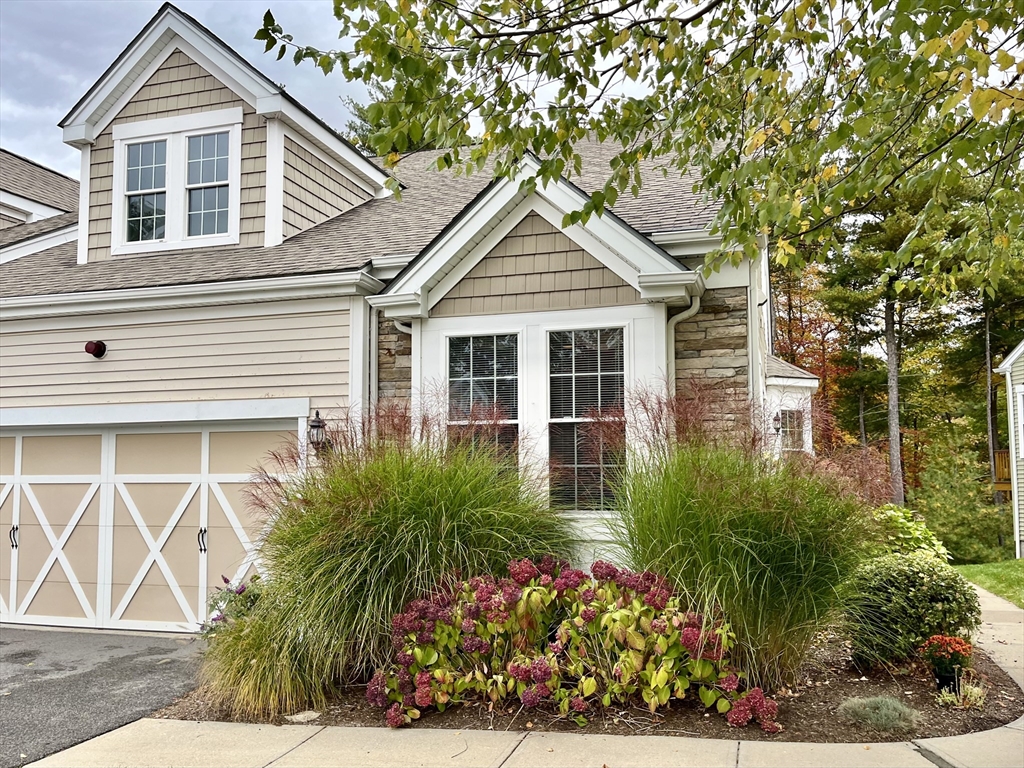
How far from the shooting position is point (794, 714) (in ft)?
17.0

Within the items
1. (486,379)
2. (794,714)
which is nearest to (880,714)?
(794,714)

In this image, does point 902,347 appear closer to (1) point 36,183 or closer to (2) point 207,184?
(2) point 207,184

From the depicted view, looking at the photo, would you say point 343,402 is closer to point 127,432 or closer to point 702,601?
point 127,432

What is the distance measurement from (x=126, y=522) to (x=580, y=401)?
544 cm

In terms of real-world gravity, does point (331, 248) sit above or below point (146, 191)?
below

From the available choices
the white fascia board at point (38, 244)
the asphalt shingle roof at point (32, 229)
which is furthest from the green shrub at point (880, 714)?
the asphalt shingle roof at point (32, 229)

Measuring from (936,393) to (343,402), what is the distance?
24227 millimetres

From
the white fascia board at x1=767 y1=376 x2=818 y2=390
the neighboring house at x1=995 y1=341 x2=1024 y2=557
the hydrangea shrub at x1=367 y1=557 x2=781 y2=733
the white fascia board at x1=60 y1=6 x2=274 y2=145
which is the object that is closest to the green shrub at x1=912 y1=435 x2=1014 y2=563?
the neighboring house at x1=995 y1=341 x2=1024 y2=557

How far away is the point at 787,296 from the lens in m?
27.6

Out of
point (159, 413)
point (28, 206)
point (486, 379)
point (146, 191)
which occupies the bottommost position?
point (159, 413)

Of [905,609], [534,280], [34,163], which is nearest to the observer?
[905,609]

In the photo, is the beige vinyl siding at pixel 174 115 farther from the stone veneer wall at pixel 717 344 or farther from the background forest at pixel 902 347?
the background forest at pixel 902 347

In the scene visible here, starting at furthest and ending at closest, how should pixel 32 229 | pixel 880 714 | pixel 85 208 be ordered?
pixel 32 229 < pixel 85 208 < pixel 880 714

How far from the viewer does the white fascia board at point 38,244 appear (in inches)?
452
